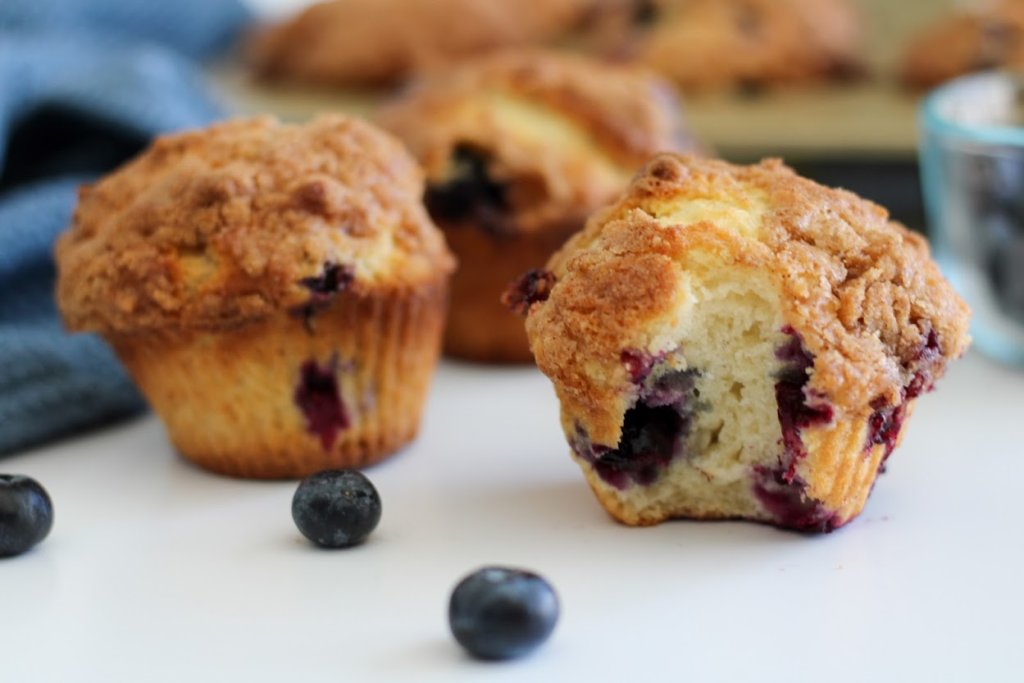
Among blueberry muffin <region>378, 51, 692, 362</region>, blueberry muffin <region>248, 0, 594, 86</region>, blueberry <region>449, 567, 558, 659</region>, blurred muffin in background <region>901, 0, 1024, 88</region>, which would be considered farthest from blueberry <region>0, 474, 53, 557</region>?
blurred muffin in background <region>901, 0, 1024, 88</region>

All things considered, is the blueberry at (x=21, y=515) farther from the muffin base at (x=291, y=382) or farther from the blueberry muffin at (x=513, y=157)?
the blueberry muffin at (x=513, y=157)

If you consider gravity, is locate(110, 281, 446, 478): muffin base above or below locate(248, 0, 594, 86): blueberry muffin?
above

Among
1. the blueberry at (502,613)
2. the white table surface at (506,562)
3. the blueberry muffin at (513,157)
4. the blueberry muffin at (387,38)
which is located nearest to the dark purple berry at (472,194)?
the blueberry muffin at (513,157)

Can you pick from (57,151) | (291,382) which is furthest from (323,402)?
(57,151)

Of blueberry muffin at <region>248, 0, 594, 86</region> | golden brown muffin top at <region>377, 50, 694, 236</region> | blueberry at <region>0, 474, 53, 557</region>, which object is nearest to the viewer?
blueberry at <region>0, 474, 53, 557</region>

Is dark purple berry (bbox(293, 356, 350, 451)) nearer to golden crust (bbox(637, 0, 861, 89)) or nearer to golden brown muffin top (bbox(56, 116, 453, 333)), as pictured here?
golden brown muffin top (bbox(56, 116, 453, 333))

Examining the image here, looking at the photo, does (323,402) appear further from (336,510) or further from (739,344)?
(739,344)
